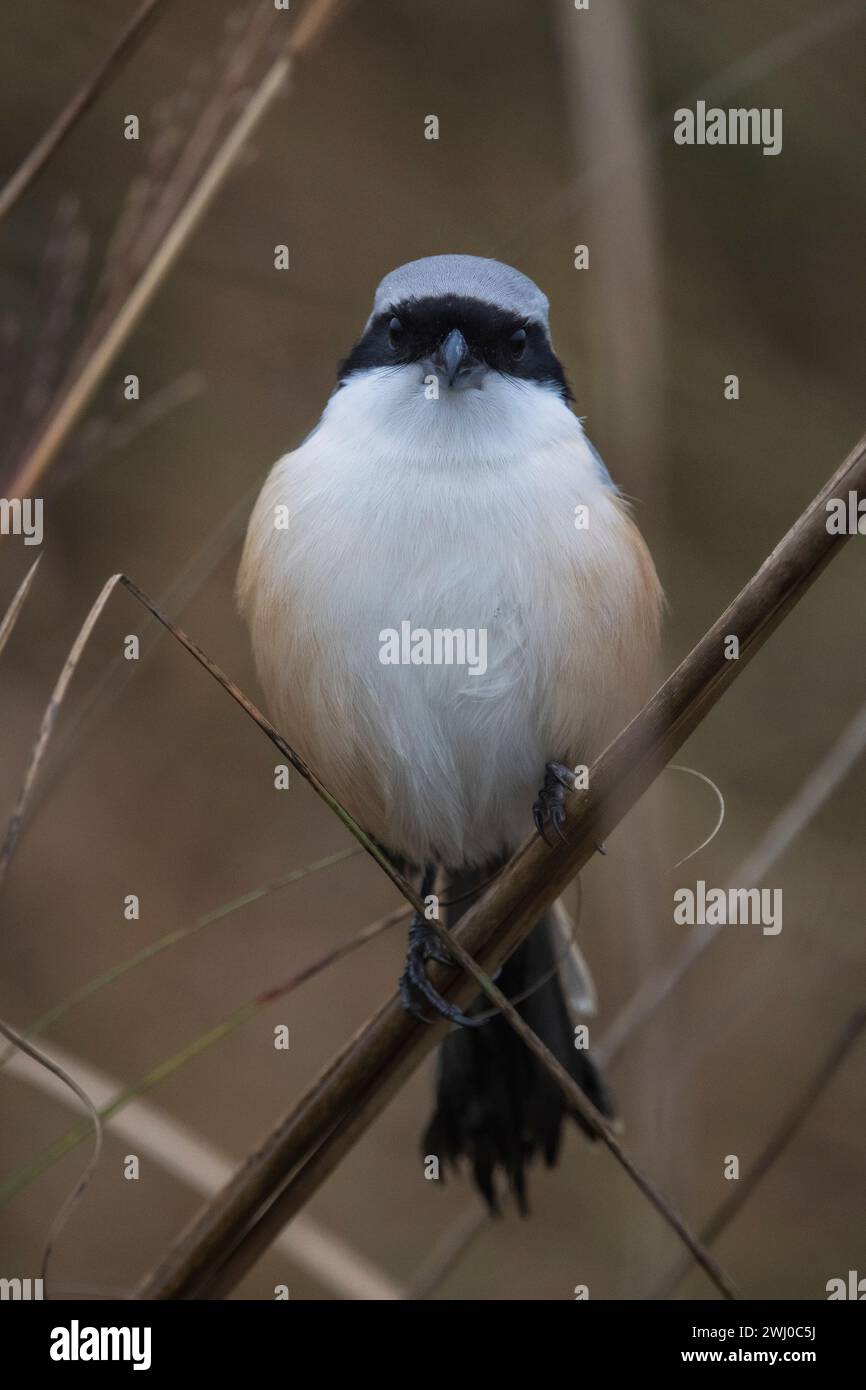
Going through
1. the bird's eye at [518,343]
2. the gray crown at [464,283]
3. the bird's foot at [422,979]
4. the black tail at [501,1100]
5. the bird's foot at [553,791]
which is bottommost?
the black tail at [501,1100]

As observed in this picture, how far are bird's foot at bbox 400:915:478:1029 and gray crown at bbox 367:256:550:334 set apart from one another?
114 cm

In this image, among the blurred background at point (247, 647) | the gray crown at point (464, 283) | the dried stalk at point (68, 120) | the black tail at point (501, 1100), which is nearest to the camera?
the dried stalk at point (68, 120)

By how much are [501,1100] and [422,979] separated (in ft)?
1.85

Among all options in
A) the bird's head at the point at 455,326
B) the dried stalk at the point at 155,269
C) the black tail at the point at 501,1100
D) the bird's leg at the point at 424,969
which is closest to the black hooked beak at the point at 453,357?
the bird's head at the point at 455,326

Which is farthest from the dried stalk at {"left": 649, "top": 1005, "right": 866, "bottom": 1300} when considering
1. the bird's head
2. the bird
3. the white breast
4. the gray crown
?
the gray crown

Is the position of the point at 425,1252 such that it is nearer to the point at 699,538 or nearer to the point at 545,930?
the point at 545,930

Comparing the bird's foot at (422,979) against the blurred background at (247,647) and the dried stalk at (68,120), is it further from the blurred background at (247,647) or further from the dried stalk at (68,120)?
the dried stalk at (68,120)

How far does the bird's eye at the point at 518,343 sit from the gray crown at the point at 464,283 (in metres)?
0.03

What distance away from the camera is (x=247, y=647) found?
3.84 metres

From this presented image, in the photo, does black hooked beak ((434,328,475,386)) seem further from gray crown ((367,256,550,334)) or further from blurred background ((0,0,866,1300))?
blurred background ((0,0,866,1300))

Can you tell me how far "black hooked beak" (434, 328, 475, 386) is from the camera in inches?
91.9

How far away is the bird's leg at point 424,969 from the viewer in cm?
192

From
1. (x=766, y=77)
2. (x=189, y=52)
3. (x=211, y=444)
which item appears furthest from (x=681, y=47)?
(x=211, y=444)

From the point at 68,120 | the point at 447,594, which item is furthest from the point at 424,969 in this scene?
the point at 68,120
